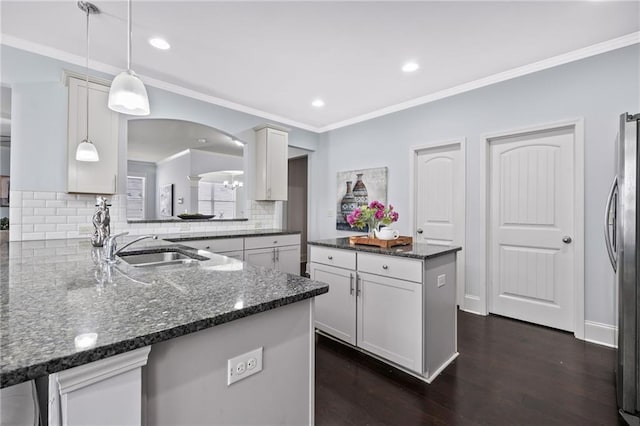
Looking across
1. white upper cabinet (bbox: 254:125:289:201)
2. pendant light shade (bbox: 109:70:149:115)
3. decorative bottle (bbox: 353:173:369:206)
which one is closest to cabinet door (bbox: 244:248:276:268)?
white upper cabinet (bbox: 254:125:289:201)

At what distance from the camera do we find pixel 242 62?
9.68 feet

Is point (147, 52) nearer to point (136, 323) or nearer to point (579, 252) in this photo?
point (136, 323)

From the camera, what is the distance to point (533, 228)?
10.1ft

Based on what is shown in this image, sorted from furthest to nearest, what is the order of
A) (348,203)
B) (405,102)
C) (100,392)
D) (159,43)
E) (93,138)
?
(348,203) < (405,102) < (93,138) < (159,43) < (100,392)

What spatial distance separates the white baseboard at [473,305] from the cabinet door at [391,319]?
5.62 ft

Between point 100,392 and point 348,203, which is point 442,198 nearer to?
point 348,203

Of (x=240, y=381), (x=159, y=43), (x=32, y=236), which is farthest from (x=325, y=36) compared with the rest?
(x=32, y=236)

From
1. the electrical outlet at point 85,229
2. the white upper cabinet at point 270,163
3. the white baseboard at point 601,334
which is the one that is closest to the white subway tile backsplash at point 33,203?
the electrical outlet at point 85,229

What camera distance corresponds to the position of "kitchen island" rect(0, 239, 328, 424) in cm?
62

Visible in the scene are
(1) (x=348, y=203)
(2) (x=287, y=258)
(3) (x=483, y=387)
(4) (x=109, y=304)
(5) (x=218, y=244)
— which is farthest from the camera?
(1) (x=348, y=203)

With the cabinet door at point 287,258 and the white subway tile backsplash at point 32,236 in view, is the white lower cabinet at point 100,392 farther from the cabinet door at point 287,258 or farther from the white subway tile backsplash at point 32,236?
the cabinet door at point 287,258

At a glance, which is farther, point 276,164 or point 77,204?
point 276,164

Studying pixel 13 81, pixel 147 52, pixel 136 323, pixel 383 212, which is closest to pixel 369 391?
pixel 383 212

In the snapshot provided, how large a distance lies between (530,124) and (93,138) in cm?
429
